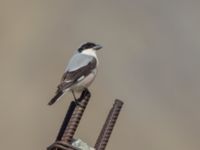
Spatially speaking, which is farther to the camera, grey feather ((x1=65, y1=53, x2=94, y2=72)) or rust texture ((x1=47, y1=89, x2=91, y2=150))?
grey feather ((x1=65, y1=53, x2=94, y2=72))

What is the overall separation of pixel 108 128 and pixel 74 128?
0.18 meters

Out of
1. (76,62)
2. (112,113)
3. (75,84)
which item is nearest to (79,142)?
(112,113)

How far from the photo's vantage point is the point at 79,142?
7.50ft

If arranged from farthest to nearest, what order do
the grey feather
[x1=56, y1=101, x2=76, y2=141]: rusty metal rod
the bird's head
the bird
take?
1. the bird's head
2. the grey feather
3. the bird
4. [x1=56, y1=101, x2=76, y2=141]: rusty metal rod

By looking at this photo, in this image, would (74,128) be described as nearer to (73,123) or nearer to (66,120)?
(73,123)

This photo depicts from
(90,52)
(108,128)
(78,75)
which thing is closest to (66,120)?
(108,128)

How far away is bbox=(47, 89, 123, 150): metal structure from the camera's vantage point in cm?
223

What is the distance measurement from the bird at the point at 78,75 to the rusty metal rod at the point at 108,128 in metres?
2.06

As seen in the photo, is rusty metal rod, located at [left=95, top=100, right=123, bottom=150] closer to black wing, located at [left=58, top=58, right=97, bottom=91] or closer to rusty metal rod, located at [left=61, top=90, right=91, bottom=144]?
rusty metal rod, located at [left=61, top=90, right=91, bottom=144]

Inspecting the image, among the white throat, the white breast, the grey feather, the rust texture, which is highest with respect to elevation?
the white throat

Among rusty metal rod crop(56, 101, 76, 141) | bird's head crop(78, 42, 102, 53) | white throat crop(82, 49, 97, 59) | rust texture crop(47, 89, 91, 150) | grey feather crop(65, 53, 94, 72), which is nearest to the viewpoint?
rust texture crop(47, 89, 91, 150)

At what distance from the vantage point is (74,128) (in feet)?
7.47

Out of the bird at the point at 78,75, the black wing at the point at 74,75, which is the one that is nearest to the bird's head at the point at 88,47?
the bird at the point at 78,75

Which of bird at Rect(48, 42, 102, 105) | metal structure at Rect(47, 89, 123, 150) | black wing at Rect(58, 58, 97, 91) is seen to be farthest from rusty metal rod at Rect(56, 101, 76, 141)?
black wing at Rect(58, 58, 97, 91)
